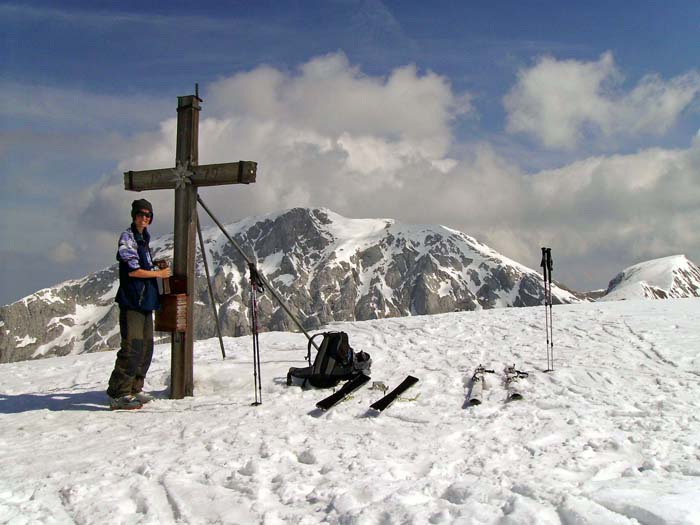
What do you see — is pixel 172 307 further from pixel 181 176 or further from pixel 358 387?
pixel 358 387

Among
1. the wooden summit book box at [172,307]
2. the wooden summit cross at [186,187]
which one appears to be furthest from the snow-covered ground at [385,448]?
the wooden summit book box at [172,307]

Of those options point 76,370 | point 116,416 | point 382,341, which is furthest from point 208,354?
point 116,416

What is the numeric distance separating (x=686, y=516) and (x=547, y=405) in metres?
3.94

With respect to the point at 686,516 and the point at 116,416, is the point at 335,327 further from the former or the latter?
the point at 686,516

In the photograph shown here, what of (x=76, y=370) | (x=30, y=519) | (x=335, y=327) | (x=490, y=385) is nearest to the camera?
(x=30, y=519)

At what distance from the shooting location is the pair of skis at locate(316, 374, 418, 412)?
26.4 ft

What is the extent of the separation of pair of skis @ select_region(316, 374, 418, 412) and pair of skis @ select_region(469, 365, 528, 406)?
3.64 ft

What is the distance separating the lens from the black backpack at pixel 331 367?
959cm

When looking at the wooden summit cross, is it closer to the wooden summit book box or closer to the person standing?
the wooden summit book box

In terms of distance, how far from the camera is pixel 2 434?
778 cm

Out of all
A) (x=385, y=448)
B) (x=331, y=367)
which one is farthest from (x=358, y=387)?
(x=385, y=448)

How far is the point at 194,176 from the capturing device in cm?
997

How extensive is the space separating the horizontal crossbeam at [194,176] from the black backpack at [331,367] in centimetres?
332

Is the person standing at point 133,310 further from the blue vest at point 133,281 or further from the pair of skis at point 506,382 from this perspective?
the pair of skis at point 506,382
